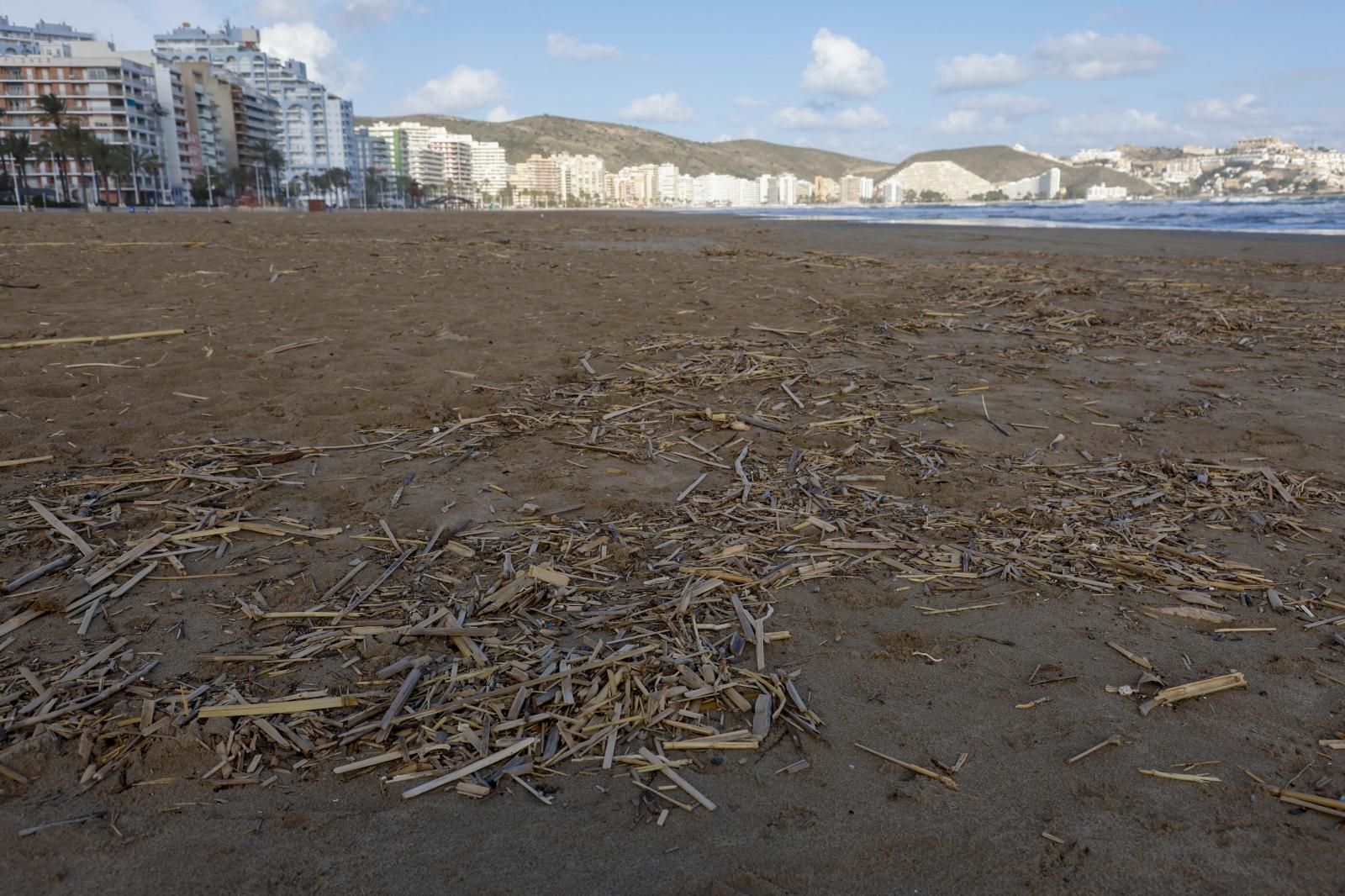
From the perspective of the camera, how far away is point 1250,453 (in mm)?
4199

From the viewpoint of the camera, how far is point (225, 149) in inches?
4688

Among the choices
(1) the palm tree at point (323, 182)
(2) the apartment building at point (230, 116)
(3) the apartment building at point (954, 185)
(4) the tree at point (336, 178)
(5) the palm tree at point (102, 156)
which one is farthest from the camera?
(3) the apartment building at point (954, 185)

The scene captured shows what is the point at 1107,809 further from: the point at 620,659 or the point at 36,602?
the point at 36,602

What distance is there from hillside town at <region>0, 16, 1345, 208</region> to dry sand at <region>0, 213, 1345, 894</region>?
8344 centimetres

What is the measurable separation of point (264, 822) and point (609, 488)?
2.13m

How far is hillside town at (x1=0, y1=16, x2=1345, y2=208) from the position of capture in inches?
3543

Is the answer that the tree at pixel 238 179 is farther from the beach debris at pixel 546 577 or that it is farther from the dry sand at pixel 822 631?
the beach debris at pixel 546 577

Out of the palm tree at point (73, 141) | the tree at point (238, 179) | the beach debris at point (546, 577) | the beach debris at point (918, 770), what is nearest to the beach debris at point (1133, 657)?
the beach debris at point (546, 577)

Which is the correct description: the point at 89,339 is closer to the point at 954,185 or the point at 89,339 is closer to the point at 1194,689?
the point at 1194,689

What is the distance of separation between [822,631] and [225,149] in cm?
13960

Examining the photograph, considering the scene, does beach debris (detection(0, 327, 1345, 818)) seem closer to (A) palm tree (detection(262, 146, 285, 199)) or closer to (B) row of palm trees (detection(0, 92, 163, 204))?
(B) row of palm trees (detection(0, 92, 163, 204))

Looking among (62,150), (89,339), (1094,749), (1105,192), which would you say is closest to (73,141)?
(62,150)

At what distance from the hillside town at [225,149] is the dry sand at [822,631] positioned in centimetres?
8344

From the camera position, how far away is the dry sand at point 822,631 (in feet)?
5.66
